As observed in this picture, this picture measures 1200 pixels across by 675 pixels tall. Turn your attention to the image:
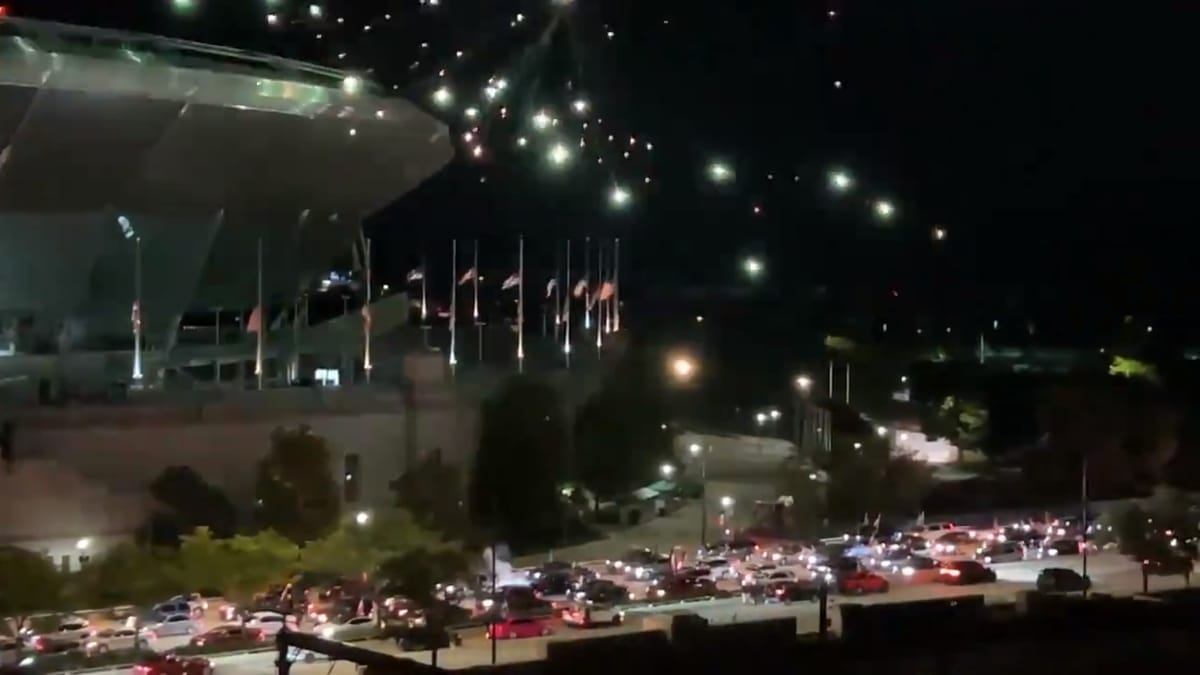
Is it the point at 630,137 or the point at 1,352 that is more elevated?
the point at 630,137

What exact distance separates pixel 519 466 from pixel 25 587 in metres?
8.70

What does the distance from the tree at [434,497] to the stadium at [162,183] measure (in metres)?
5.52

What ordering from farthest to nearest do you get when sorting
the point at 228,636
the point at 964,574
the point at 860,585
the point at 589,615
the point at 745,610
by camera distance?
the point at 964,574
the point at 860,585
the point at 745,610
the point at 589,615
the point at 228,636

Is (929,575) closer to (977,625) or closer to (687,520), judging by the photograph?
(687,520)

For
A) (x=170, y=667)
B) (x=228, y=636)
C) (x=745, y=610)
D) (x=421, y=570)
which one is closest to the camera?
(x=170, y=667)

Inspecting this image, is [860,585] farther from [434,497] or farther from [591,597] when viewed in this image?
[434,497]

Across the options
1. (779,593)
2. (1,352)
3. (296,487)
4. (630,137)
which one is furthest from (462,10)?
(779,593)

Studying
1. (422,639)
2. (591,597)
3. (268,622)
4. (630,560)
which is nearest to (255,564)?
(268,622)

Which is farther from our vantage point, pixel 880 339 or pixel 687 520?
pixel 880 339

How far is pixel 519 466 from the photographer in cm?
2408

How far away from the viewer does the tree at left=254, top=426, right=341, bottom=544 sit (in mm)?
20484

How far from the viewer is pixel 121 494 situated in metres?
21.2

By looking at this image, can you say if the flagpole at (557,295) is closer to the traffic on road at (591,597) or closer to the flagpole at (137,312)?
the flagpole at (137,312)

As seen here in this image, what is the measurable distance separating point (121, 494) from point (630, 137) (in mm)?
19702
